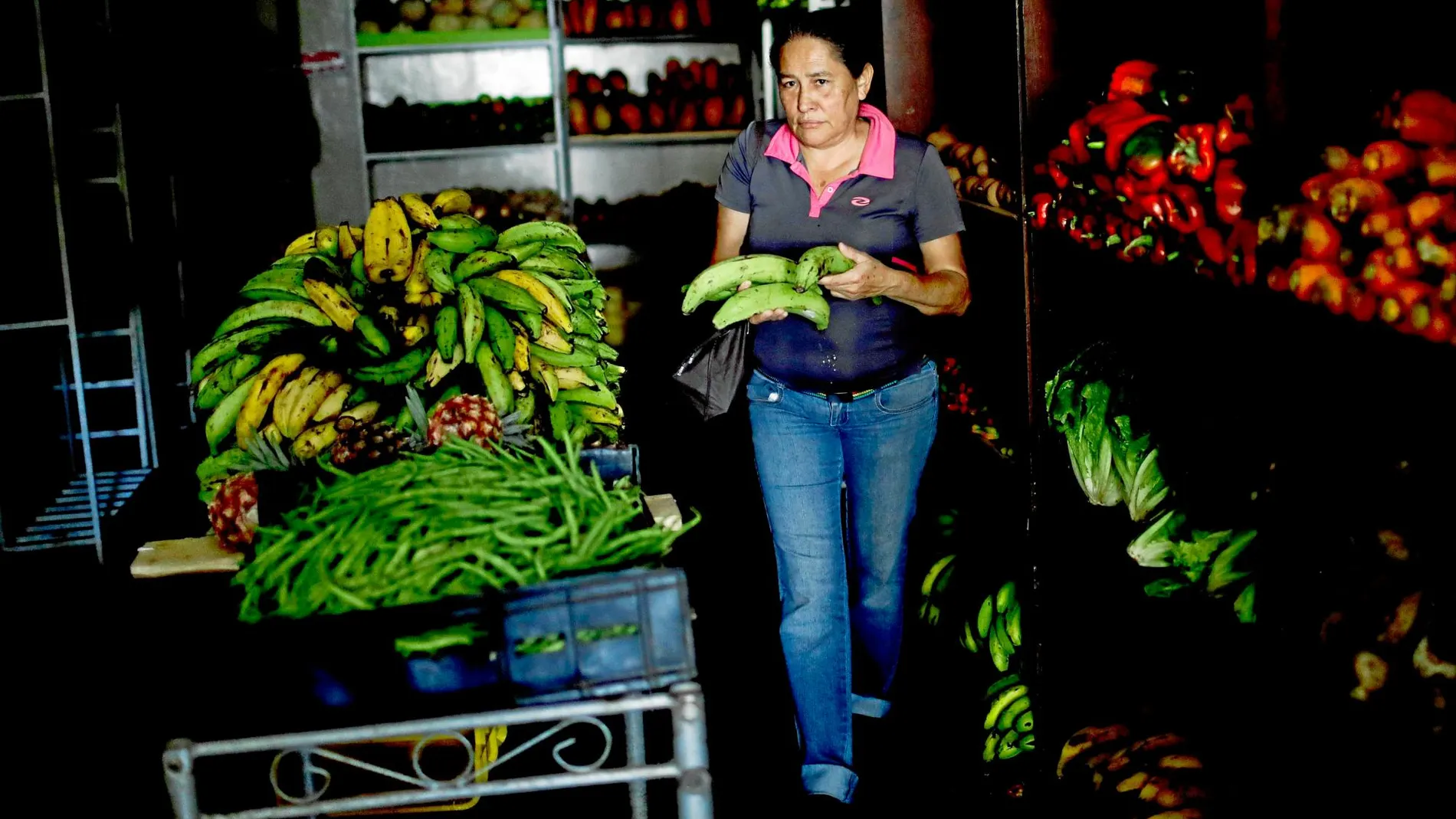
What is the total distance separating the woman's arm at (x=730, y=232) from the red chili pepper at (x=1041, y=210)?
0.73 meters

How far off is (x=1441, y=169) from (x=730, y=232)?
5.79ft

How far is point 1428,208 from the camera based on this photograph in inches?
57.7

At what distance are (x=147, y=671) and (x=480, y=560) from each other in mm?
576

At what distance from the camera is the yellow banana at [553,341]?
3084 mm

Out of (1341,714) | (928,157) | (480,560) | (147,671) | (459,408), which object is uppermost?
(928,157)

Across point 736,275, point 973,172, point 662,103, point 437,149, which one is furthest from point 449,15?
point 736,275

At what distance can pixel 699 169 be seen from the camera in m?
7.46

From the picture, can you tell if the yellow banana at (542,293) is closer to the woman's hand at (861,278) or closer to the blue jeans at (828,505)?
the blue jeans at (828,505)

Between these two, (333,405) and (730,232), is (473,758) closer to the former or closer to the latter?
(333,405)

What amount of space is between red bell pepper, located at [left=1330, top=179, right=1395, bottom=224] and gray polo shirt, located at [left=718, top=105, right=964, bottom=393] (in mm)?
1316

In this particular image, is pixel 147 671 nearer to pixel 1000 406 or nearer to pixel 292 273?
pixel 292 273

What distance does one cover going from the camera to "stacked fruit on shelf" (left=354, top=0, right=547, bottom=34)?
6508 millimetres

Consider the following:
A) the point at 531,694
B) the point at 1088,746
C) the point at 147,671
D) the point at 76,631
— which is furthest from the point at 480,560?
the point at 76,631

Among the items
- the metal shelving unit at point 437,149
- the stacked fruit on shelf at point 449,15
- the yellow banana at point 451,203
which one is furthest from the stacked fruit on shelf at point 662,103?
the yellow banana at point 451,203
